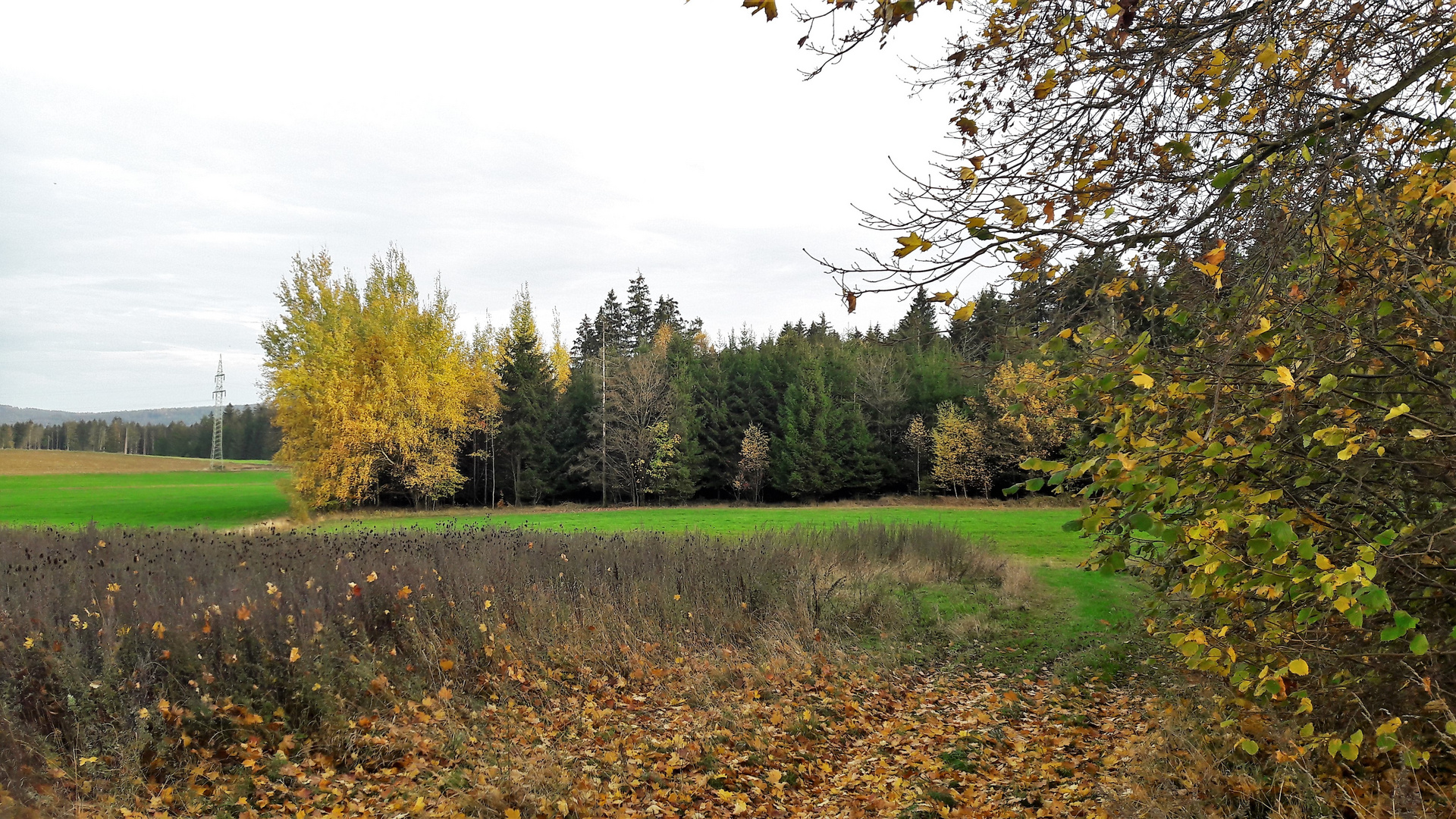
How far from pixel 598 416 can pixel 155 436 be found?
95519 mm

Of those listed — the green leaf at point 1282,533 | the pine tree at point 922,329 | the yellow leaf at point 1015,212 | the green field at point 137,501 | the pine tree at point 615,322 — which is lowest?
the green field at point 137,501

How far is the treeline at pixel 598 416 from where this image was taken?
3141cm

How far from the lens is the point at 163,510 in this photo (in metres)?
32.8

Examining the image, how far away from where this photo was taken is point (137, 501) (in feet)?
118

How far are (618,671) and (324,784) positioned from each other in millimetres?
3053

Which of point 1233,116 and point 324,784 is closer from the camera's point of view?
point 1233,116

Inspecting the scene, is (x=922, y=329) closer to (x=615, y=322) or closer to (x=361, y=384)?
(x=361, y=384)

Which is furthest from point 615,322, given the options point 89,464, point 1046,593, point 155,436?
point 155,436

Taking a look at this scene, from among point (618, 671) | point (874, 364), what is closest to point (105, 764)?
point (618, 671)

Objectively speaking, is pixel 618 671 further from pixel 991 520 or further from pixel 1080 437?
pixel 991 520

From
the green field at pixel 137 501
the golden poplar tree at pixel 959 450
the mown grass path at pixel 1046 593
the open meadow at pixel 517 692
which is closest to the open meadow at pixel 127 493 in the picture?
the green field at pixel 137 501

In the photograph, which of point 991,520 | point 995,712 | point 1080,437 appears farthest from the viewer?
point 991,520

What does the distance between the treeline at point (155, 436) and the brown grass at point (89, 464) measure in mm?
7546

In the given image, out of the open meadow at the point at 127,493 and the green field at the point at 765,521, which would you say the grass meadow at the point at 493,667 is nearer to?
the green field at the point at 765,521
